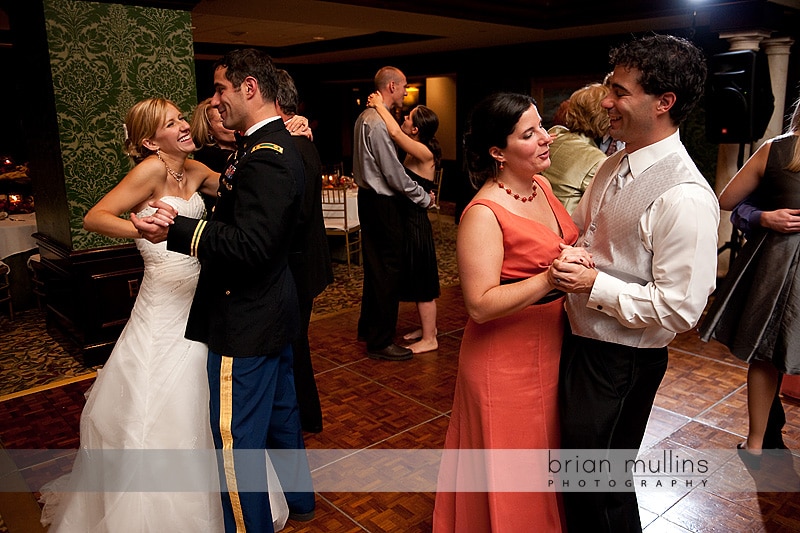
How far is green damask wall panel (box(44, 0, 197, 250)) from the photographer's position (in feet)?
11.9

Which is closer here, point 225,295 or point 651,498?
point 225,295

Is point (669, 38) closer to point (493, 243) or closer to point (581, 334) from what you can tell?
point (493, 243)

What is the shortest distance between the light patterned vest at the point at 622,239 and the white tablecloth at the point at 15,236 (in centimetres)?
497

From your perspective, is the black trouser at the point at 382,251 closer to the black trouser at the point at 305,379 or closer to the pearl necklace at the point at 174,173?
the black trouser at the point at 305,379

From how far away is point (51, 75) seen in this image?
11.8 feet

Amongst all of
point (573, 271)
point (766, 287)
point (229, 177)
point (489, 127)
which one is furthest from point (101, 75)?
point (766, 287)

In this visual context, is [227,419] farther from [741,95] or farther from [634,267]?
[741,95]

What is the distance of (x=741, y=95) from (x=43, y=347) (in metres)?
5.61

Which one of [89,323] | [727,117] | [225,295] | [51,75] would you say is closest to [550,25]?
[727,117]

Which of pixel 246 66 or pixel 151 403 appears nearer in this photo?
pixel 246 66

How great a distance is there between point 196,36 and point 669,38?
7.89 meters

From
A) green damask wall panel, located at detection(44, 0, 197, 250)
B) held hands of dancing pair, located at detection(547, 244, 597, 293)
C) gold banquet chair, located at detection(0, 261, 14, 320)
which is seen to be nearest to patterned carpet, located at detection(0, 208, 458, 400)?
gold banquet chair, located at detection(0, 261, 14, 320)

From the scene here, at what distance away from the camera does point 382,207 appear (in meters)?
3.83

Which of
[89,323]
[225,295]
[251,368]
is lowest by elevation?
[89,323]
